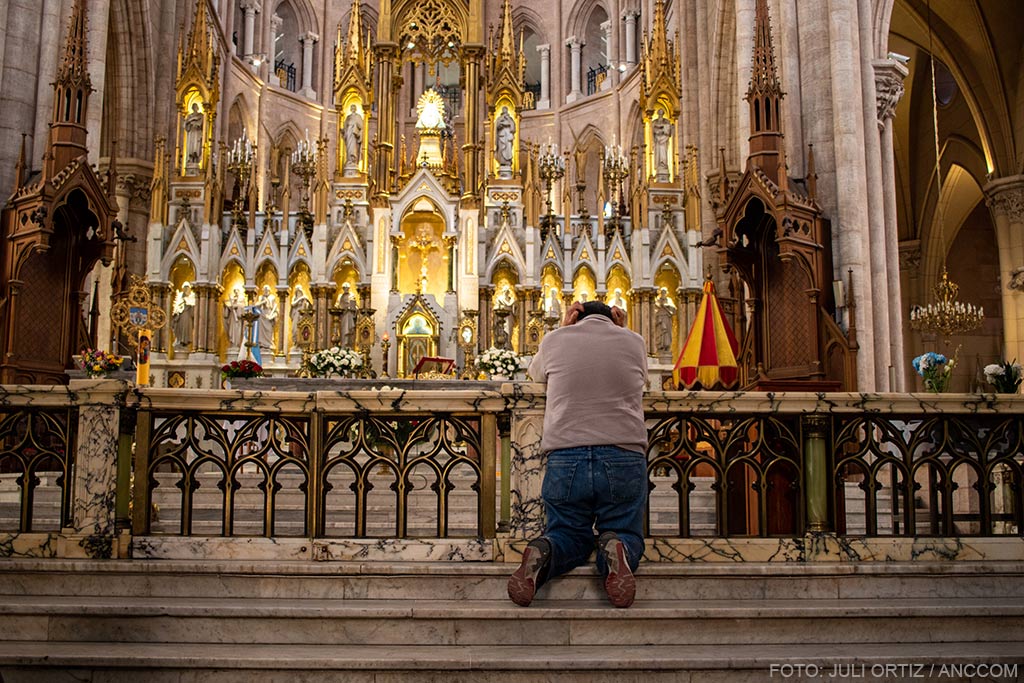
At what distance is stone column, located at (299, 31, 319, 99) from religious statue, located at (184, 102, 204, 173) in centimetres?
991

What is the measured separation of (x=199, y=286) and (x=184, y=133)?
2.97 meters

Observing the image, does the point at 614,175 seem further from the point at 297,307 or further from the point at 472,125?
the point at 297,307

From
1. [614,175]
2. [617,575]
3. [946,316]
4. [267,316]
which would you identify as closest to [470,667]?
[617,575]

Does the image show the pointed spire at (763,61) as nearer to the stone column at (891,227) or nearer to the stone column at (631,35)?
the stone column at (891,227)

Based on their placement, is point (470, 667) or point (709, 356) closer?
point (470, 667)

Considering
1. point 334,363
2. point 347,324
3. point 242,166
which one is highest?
point 242,166

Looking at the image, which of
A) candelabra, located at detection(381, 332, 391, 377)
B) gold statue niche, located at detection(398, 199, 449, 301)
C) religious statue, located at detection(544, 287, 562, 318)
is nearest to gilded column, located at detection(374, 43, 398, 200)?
gold statue niche, located at detection(398, 199, 449, 301)

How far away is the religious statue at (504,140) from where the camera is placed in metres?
17.6

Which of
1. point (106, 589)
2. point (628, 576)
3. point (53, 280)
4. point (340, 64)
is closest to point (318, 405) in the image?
point (106, 589)

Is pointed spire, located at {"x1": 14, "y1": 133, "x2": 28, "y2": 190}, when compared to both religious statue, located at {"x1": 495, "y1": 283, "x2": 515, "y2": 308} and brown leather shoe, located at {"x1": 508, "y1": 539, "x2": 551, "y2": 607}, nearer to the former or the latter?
religious statue, located at {"x1": 495, "y1": 283, "x2": 515, "y2": 308}

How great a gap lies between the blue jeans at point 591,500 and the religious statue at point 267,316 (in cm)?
1186

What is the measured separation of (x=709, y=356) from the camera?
9.41m

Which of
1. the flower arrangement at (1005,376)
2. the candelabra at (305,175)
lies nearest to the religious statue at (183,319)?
the candelabra at (305,175)

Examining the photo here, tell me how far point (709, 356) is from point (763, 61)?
3982mm
